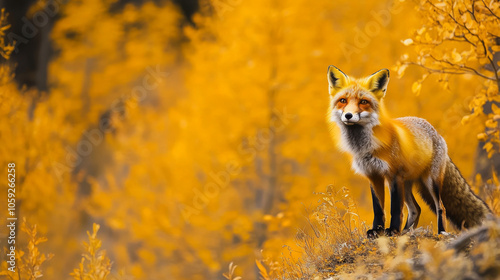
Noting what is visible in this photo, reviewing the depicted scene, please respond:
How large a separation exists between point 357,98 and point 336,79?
0.35 meters

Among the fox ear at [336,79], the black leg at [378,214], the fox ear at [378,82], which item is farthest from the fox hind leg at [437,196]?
the fox ear at [336,79]

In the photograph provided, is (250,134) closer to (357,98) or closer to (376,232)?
(376,232)

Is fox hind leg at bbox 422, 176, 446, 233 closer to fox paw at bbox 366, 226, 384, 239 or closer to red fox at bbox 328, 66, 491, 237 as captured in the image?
red fox at bbox 328, 66, 491, 237

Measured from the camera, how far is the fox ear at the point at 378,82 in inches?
164

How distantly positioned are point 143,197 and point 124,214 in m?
0.96

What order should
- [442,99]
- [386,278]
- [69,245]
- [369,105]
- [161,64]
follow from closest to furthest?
[386,278] → [369,105] → [442,99] → [69,245] → [161,64]

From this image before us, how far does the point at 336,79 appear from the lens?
434 centimetres

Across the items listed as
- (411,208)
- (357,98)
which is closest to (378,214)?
(411,208)

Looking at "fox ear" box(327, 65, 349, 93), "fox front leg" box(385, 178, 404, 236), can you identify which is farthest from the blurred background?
"fox ear" box(327, 65, 349, 93)

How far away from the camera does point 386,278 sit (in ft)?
9.68

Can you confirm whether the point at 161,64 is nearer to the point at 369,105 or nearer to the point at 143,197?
the point at 143,197

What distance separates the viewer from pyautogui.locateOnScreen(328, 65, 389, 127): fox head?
402 centimetres

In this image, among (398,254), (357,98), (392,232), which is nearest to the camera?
(398,254)

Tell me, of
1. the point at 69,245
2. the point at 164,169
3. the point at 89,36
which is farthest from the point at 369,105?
the point at 89,36
